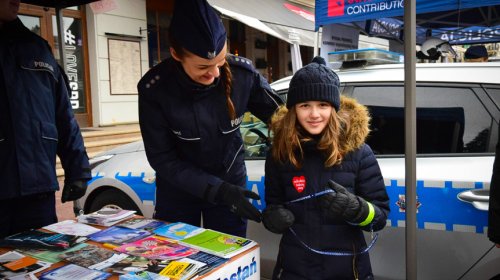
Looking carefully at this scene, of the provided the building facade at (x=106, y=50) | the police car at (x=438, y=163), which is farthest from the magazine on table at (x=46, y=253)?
the building facade at (x=106, y=50)

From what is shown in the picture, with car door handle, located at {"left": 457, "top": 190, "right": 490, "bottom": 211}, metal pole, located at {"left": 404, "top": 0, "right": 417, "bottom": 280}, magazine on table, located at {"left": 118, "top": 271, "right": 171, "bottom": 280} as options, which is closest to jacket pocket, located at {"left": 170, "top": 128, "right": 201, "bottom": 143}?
magazine on table, located at {"left": 118, "top": 271, "right": 171, "bottom": 280}

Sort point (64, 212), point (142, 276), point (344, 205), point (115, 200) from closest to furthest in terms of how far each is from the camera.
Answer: point (142, 276) < point (344, 205) < point (115, 200) < point (64, 212)

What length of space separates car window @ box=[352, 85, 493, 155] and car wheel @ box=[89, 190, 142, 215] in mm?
1844

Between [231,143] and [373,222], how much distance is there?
0.76 m

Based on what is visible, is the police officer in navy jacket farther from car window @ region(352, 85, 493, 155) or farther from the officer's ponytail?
car window @ region(352, 85, 493, 155)

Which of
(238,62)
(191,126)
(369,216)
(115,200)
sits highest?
(238,62)

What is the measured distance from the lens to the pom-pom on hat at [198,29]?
1688mm

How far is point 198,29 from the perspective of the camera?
1691 millimetres

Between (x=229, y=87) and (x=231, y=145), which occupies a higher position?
(x=229, y=87)

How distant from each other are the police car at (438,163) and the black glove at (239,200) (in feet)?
2.72

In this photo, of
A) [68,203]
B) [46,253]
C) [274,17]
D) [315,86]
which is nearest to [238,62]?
[315,86]

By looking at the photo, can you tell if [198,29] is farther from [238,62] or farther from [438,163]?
[438,163]

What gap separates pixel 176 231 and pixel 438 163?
1.46 meters

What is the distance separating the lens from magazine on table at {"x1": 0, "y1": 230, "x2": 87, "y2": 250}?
5.28 feet
